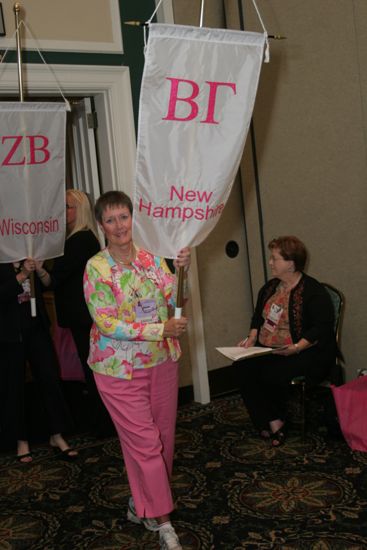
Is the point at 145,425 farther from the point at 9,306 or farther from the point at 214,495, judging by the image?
the point at 9,306

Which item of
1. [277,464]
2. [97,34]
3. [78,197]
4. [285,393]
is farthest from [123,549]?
[97,34]

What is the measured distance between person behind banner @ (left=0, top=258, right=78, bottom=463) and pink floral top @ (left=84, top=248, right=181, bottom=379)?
117cm

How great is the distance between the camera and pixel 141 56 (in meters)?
4.38

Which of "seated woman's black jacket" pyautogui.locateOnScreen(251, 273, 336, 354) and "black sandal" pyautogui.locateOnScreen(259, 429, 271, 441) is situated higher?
"seated woman's black jacket" pyautogui.locateOnScreen(251, 273, 336, 354)

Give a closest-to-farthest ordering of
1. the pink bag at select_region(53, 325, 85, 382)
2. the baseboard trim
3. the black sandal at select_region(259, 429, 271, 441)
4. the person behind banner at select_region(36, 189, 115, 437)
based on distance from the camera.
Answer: the black sandal at select_region(259, 429, 271, 441), the person behind banner at select_region(36, 189, 115, 437), the pink bag at select_region(53, 325, 85, 382), the baseboard trim

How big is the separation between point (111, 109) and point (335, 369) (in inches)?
82.7

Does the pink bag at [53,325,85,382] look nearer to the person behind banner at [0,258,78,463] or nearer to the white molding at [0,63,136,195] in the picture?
the person behind banner at [0,258,78,463]

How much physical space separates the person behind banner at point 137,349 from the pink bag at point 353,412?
1.16 meters

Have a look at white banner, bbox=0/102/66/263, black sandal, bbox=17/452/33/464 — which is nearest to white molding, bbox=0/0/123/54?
white banner, bbox=0/102/66/263

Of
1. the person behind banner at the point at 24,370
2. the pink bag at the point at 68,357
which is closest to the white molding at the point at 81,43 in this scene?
the person behind banner at the point at 24,370

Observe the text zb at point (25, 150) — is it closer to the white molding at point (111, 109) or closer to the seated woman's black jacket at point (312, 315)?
the white molding at point (111, 109)

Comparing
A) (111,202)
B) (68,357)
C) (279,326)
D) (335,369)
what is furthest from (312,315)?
(68,357)

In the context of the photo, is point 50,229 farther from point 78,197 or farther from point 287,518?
point 287,518

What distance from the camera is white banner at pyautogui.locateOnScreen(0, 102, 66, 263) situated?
10.8 ft
